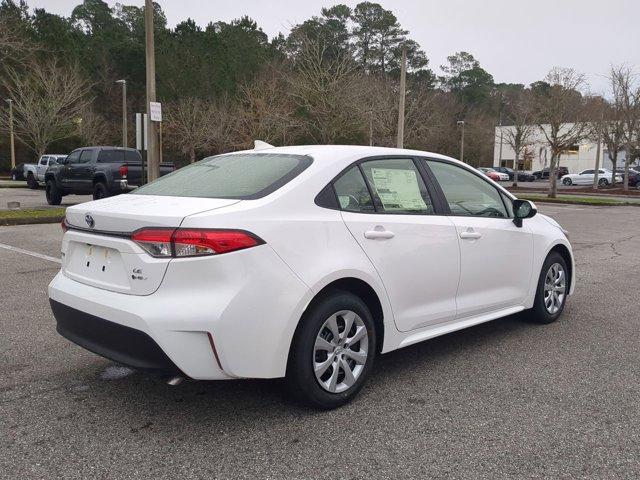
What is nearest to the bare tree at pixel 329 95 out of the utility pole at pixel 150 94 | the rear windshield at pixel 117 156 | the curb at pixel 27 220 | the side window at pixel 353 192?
the rear windshield at pixel 117 156

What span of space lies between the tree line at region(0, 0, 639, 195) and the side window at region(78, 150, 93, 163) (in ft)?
10.5

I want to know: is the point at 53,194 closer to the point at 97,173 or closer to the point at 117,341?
the point at 97,173

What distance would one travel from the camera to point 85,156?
1753 centimetres

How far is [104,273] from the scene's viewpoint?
334 centimetres

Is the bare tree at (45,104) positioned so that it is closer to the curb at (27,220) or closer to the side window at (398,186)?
the curb at (27,220)

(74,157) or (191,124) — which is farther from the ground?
(191,124)

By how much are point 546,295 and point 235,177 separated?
3172 mm

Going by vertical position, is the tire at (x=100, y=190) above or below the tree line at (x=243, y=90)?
below

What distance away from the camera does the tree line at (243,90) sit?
25.7 meters

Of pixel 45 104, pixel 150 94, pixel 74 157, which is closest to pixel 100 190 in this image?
pixel 74 157

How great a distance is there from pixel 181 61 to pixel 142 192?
1946 inches

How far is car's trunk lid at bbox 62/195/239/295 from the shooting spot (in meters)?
3.11

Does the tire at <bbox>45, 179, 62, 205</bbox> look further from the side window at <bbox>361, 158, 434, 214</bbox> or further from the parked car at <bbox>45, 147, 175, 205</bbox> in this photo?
the side window at <bbox>361, 158, 434, 214</bbox>

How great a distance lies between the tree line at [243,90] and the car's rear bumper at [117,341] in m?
13.9
